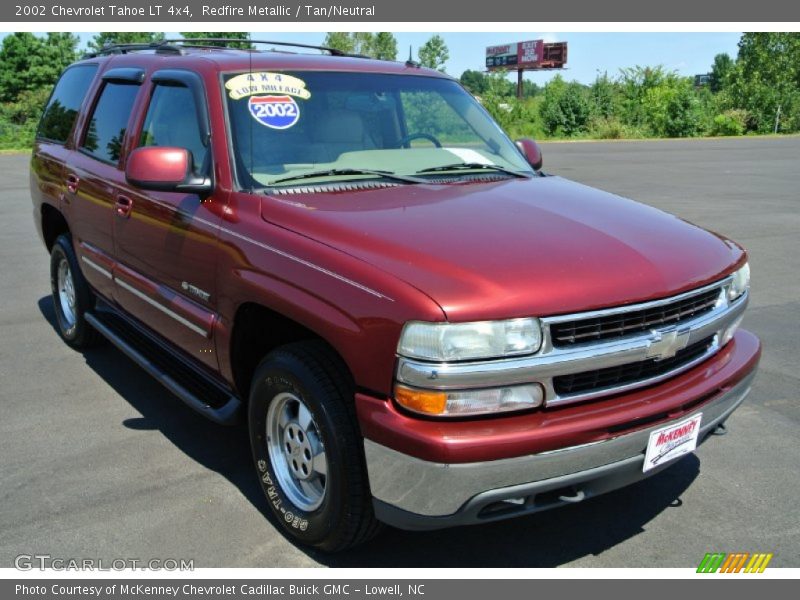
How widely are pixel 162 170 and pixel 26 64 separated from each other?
4666 centimetres

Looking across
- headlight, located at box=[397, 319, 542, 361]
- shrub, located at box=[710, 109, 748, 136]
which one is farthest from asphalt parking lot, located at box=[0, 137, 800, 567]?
shrub, located at box=[710, 109, 748, 136]

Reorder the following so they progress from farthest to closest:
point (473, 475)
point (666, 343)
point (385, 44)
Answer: point (385, 44) → point (666, 343) → point (473, 475)

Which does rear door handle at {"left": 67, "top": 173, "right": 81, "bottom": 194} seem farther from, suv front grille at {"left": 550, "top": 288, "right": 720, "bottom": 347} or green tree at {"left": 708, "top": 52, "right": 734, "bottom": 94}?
green tree at {"left": 708, "top": 52, "right": 734, "bottom": 94}

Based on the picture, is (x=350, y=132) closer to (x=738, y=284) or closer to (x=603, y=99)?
(x=738, y=284)

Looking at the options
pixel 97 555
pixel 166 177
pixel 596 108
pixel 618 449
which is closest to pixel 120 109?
pixel 166 177

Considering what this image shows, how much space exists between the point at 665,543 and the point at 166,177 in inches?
105

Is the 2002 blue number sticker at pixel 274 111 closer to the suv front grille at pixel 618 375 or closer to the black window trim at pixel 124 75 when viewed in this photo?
the black window trim at pixel 124 75

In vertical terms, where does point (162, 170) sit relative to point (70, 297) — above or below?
above

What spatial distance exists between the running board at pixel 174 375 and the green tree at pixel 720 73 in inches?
2204

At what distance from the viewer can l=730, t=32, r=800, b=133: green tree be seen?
153 ft

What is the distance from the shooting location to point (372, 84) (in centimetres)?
428

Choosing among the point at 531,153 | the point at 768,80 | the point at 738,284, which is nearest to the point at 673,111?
the point at 768,80

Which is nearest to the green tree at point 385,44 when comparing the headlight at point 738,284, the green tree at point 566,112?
the green tree at point 566,112

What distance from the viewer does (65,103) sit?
5859mm
